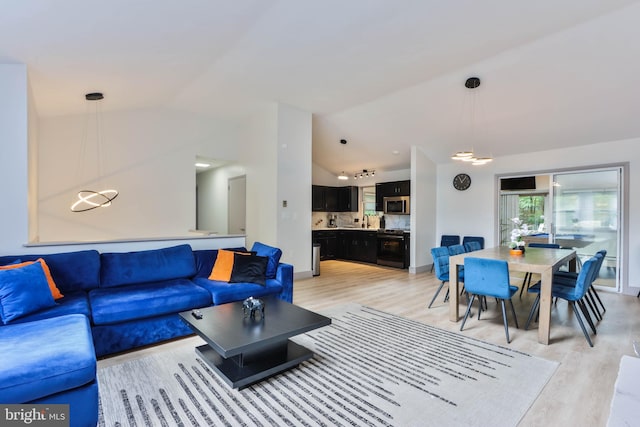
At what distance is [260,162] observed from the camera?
6090mm

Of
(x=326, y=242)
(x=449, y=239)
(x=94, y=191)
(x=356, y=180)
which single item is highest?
(x=356, y=180)

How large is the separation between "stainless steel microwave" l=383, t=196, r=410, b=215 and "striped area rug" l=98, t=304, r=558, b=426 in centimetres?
461

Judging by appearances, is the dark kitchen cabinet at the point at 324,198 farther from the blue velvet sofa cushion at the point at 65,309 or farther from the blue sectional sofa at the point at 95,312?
the blue velvet sofa cushion at the point at 65,309

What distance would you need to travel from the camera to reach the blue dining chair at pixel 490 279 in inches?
129

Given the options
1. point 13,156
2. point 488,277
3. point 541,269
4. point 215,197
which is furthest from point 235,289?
point 215,197

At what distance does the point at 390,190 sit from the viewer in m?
7.92

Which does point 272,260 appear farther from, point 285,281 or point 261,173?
point 261,173

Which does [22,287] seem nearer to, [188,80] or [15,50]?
[15,50]

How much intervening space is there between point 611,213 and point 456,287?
12.4 feet

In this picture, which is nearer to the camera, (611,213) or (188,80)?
(188,80)

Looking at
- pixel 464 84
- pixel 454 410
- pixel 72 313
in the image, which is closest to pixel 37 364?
pixel 72 313

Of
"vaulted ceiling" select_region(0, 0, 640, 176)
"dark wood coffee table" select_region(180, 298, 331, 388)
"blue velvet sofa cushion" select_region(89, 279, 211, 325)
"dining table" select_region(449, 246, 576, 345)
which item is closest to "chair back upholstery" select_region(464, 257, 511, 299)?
"dining table" select_region(449, 246, 576, 345)

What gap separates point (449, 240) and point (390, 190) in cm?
184

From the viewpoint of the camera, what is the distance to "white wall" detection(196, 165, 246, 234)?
7422 millimetres
